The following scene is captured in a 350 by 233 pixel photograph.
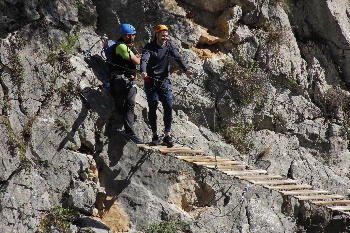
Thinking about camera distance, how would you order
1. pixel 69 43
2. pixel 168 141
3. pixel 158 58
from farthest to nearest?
pixel 69 43, pixel 168 141, pixel 158 58

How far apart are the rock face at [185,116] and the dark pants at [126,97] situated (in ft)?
0.99

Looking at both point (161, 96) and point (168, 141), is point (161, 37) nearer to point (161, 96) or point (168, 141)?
point (161, 96)

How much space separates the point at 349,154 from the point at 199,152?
4600 millimetres

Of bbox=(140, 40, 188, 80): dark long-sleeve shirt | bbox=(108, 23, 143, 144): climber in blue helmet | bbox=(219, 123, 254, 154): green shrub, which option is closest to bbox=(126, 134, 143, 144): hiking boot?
bbox=(108, 23, 143, 144): climber in blue helmet

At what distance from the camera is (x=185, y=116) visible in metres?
11.3

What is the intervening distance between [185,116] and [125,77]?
195 cm

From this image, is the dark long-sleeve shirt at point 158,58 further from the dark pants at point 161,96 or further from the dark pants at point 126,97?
the dark pants at point 126,97

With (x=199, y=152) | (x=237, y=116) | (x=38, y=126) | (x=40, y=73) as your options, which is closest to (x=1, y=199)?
(x=38, y=126)

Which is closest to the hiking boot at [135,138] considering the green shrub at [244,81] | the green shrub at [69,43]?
the green shrub at [69,43]

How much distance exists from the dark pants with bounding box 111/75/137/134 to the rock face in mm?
300

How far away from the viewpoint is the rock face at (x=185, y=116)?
356 inches

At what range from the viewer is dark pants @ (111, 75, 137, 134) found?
970 centimetres

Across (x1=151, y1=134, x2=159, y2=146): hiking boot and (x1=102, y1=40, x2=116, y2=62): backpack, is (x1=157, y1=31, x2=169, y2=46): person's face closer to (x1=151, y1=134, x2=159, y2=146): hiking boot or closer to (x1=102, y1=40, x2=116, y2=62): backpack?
(x1=102, y1=40, x2=116, y2=62): backpack

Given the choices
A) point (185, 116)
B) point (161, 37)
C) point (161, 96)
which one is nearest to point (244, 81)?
point (185, 116)
